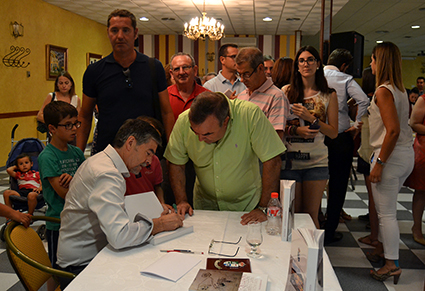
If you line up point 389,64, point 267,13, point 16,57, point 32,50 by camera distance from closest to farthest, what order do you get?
1. point 389,64
2. point 16,57
3. point 32,50
4. point 267,13

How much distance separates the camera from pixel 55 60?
26.8 ft

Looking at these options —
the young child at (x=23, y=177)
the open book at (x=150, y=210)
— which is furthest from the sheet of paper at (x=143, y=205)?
the young child at (x=23, y=177)

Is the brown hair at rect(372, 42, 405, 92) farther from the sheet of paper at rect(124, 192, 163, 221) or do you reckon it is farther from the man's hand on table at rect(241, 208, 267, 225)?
the sheet of paper at rect(124, 192, 163, 221)

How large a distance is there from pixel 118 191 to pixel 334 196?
2.38 meters

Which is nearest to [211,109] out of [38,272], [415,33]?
[38,272]

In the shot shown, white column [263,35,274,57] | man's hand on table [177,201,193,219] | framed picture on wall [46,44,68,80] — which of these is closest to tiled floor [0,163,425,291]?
man's hand on table [177,201,193,219]

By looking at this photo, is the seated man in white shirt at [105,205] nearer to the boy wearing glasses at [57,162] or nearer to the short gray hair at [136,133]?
the short gray hair at [136,133]

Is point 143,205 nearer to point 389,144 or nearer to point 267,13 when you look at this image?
point 389,144

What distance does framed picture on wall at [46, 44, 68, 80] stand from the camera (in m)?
7.85

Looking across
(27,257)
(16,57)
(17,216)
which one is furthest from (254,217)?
(16,57)

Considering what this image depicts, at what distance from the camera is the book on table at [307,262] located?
Answer: 1077 millimetres

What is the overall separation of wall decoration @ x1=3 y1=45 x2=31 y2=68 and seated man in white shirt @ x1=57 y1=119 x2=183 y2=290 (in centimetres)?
582

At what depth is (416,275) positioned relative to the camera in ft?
9.57

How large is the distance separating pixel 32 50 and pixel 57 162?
5.91 m
